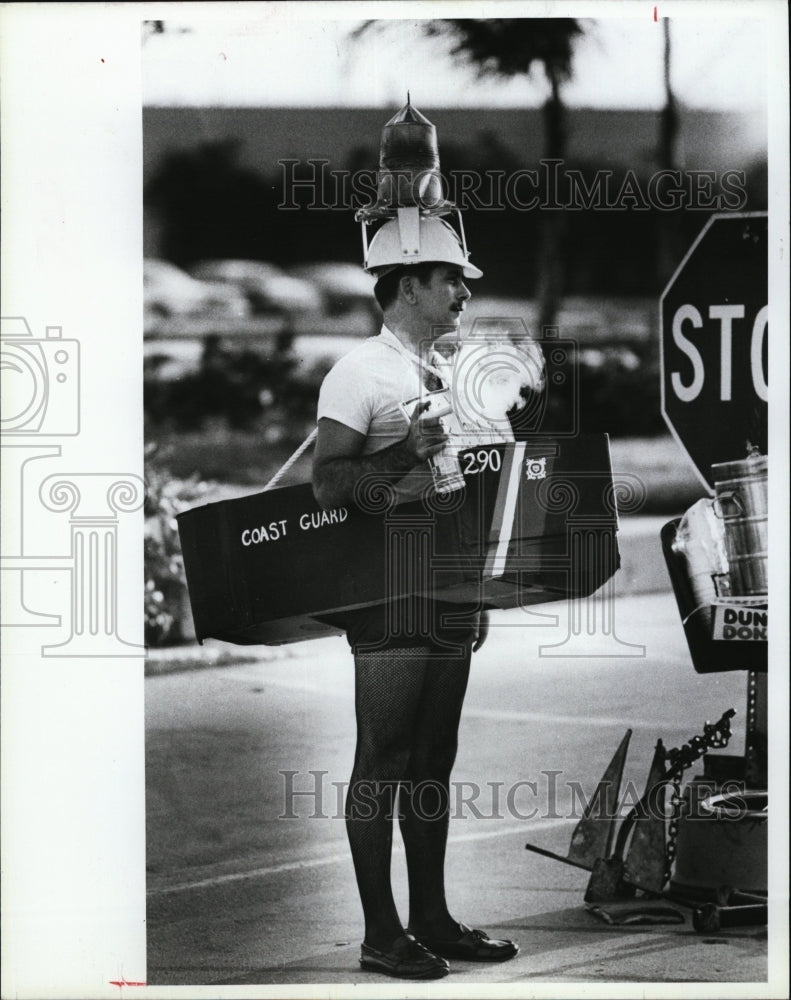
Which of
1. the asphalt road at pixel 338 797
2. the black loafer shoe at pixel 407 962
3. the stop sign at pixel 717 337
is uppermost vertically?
the stop sign at pixel 717 337

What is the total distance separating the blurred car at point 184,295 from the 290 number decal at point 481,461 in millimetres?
790

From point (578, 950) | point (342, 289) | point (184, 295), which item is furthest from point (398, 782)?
point (184, 295)

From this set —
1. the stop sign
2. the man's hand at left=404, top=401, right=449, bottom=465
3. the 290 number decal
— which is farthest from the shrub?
the stop sign

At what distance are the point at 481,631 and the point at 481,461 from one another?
1.68 ft

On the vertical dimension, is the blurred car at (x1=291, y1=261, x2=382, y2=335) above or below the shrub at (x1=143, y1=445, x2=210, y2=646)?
above

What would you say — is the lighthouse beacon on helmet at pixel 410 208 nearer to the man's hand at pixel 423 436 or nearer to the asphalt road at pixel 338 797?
the man's hand at pixel 423 436

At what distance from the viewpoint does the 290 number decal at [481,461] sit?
468cm

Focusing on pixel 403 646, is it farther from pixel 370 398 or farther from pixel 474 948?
pixel 474 948

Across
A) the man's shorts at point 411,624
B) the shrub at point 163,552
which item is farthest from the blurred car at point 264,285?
the man's shorts at point 411,624

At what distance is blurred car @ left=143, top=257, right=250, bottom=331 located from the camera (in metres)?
4.70

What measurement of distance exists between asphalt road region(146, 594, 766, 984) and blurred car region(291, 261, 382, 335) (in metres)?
0.97

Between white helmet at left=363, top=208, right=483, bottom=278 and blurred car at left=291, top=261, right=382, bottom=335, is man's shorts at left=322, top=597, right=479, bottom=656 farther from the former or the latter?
white helmet at left=363, top=208, right=483, bottom=278

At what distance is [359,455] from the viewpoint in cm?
469

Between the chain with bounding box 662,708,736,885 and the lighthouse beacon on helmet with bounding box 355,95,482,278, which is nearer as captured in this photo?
the lighthouse beacon on helmet with bounding box 355,95,482,278
